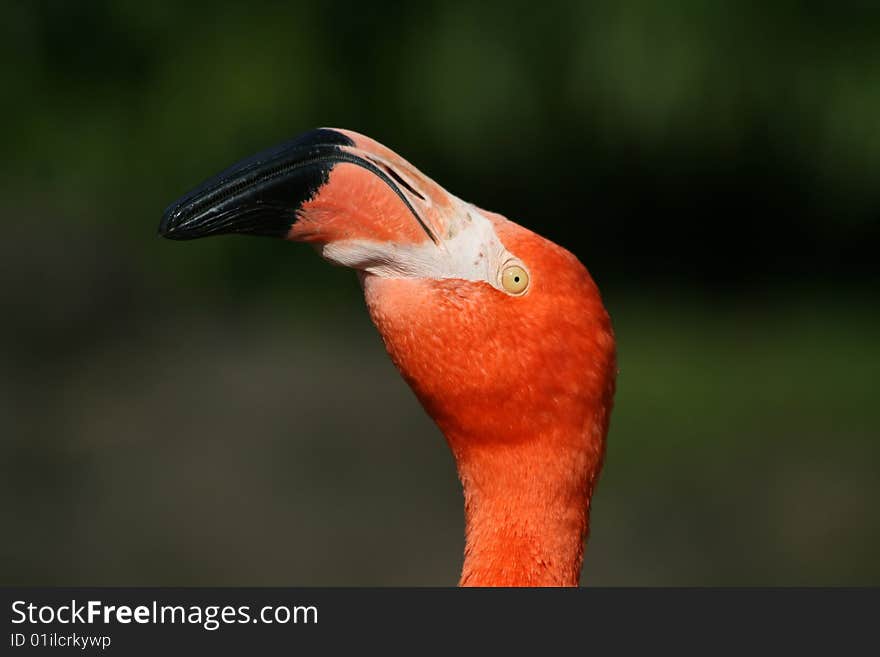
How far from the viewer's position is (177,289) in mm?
8234

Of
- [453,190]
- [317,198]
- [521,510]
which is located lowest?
[521,510]

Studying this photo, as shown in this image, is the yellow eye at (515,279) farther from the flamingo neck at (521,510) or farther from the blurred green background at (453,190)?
the blurred green background at (453,190)

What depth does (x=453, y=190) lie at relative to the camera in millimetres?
8703

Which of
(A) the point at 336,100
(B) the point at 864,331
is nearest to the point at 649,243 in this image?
(B) the point at 864,331

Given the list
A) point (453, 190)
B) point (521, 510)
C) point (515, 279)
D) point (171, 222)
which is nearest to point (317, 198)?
point (171, 222)

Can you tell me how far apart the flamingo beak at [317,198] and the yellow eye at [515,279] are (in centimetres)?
13

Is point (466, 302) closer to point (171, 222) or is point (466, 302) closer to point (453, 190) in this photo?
point (171, 222)

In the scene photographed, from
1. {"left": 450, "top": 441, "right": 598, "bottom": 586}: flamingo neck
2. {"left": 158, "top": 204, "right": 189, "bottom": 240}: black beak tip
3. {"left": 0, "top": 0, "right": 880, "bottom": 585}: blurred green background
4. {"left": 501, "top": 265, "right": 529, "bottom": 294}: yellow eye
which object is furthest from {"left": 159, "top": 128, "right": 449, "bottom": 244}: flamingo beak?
{"left": 0, "top": 0, "right": 880, "bottom": 585}: blurred green background

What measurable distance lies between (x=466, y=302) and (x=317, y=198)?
0.30 m

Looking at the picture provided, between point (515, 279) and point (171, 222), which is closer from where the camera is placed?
→ point (171, 222)

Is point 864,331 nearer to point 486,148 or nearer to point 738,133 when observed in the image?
point 738,133

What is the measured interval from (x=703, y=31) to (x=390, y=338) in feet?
20.5

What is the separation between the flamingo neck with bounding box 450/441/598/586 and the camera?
2221mm

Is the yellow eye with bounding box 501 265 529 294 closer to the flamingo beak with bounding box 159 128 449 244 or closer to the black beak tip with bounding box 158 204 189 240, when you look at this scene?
the flamingo beak with bounding box 159 128 449 244
